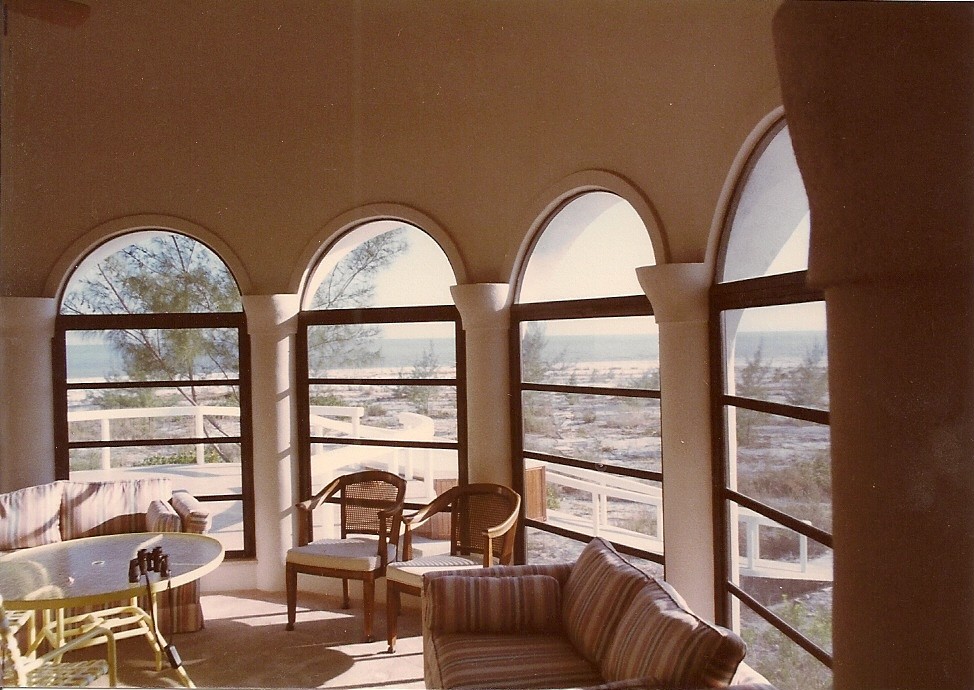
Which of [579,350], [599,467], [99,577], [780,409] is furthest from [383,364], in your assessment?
[780,409]

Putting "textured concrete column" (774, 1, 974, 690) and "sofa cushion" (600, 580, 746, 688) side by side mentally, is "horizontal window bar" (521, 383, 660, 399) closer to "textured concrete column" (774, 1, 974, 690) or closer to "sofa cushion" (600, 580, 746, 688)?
"sofa cushion" (600, 580, 746, 688)

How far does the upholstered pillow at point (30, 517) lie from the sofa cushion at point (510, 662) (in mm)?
2944

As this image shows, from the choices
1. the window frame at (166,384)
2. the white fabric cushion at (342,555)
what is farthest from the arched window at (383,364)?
the white fabric cushion at (342,555)

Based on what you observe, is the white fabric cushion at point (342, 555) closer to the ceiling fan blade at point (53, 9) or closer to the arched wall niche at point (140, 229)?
the arched wall niche at point (140, 229)

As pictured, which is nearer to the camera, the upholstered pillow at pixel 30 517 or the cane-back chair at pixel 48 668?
the cane-back chair at pixel 48 668

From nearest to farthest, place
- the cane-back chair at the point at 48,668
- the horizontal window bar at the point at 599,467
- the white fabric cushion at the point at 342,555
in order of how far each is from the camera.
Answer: the cane-back chair at the point at 48,668, the horizontal window bar at the point at 599,467, the white fabric cushion at the point at 342,555

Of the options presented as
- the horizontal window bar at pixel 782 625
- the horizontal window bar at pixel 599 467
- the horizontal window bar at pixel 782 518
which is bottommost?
the horizontal window bar at pixel 782 625

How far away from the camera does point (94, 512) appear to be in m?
4.55

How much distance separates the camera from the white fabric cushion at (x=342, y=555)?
4.04m

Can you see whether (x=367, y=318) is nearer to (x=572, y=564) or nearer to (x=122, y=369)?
(x=122, y=369)

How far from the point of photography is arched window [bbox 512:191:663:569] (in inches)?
146

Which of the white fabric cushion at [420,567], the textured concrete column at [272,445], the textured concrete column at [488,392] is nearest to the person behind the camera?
the white fabric cushion at [420,567]

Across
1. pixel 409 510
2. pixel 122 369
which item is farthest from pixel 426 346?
pixel 122 369

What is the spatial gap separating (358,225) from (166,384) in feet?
5.84
